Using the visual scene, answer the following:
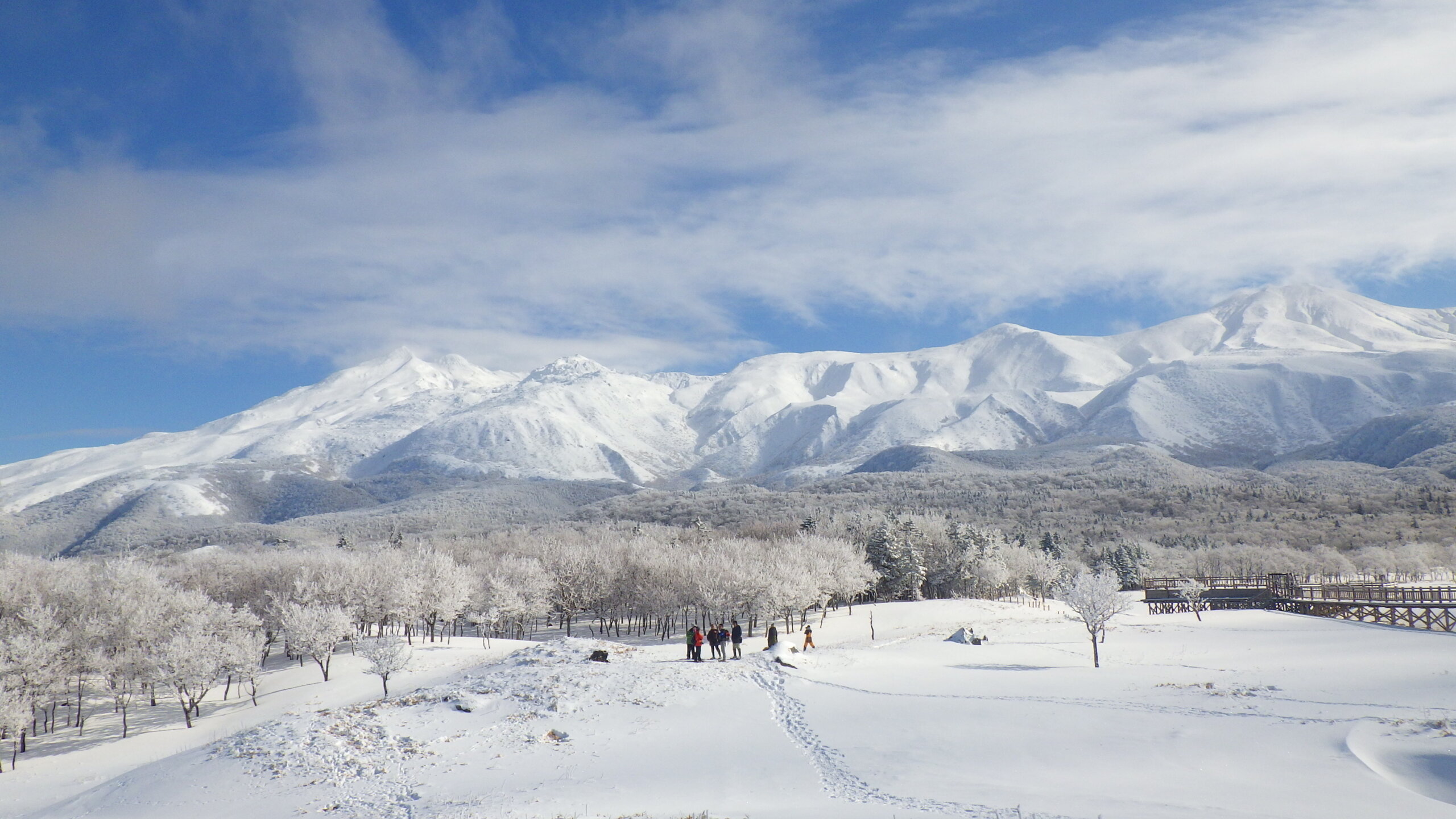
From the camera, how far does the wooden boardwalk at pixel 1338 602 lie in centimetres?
5847

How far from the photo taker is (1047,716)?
28.5 meters

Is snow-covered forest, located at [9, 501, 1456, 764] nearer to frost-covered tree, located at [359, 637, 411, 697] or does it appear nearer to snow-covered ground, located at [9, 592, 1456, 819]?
frost-covered tree, located at [359, 637, 411, 697]

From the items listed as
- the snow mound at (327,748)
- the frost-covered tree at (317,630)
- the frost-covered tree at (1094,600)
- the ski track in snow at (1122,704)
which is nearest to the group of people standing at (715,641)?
the ski track in snow at (1122,704)

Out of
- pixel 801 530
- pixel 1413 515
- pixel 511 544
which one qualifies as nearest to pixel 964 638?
pixel 801 530

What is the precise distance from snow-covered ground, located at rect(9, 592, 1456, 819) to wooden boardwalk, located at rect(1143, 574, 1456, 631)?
→ 20.5m

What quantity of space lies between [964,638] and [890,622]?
21323 millimetres

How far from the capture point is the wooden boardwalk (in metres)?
58.5

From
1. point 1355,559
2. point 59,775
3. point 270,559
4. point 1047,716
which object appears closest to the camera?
point 1047,716

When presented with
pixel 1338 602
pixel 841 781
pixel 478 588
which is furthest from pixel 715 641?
pixel 1338 602

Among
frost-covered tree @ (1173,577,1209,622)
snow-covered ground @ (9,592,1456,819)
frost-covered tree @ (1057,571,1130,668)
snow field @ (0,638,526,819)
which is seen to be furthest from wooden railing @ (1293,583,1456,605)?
snow field @ (0,638,526,819)

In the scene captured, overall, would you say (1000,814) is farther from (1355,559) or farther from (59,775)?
(1355,559)

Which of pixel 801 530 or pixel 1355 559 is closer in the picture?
pixel 801 530

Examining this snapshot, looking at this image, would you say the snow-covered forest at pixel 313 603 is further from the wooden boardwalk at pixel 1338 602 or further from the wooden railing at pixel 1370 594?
the wooden railing at pixel 1370 594

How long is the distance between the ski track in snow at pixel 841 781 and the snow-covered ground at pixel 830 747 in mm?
88
